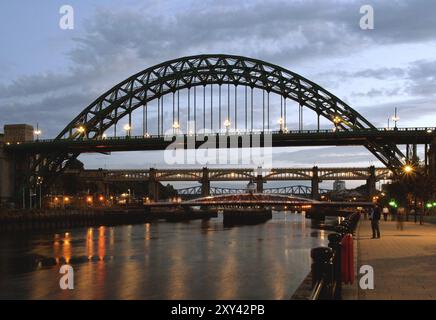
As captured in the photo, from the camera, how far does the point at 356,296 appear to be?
11.9 metres

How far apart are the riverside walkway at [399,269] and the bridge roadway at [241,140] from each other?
55.7 meters

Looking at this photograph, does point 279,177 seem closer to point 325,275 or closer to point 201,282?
point 201,282

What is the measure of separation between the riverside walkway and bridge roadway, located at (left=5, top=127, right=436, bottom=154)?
5566 cm

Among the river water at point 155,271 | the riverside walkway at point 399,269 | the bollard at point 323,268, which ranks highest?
the bollard at point 323,268

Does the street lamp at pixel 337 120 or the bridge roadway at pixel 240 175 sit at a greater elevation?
the street lamp at pixel 337 120

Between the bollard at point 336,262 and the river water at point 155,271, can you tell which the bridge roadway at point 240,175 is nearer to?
the river water at point 155,271

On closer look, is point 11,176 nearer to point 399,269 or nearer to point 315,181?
point 399,269

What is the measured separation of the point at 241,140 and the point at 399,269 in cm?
7072

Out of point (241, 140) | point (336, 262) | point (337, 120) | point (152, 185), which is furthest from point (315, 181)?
point (336, 262)

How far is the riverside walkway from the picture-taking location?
40.1 ft

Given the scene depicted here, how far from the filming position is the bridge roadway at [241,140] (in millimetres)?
79688

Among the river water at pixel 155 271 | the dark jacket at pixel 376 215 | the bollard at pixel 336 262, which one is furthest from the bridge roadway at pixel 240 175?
the bollard at pixel 336 262

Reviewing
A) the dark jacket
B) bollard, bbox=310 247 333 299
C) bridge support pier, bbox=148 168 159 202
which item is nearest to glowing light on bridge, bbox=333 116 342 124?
the dark jacket

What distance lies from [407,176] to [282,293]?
1720 inches
